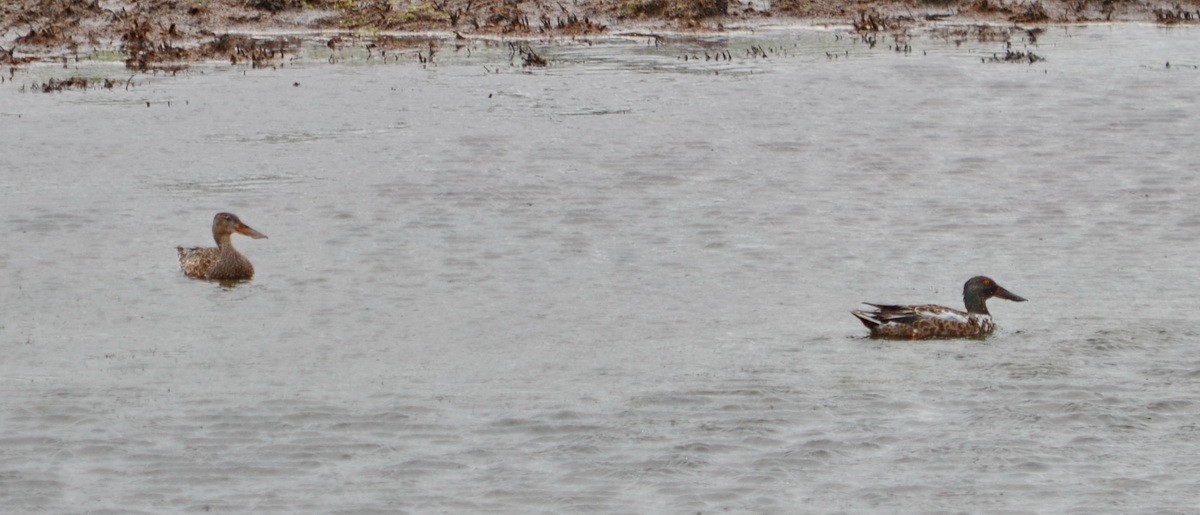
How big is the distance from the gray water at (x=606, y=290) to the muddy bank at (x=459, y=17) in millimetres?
4135

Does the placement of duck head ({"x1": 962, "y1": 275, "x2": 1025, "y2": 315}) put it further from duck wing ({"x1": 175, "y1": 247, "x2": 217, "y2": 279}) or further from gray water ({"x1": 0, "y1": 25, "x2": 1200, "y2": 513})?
duck wing ({"x1": 175, "y1": 247, "x2": 217, "y2": 279})

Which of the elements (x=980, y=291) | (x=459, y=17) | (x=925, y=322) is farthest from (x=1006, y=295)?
(x=459, y=17)

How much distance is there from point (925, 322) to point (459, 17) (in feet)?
70.6

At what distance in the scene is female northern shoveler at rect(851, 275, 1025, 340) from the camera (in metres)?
13.3

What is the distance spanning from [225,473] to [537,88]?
16.9 meters

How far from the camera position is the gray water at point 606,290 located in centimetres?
1027

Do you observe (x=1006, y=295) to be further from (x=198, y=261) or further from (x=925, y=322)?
(x=198, y=261)

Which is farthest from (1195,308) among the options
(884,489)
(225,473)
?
(225,473)

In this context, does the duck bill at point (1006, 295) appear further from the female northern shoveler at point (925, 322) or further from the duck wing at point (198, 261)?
the duck wing at point (198, 261)

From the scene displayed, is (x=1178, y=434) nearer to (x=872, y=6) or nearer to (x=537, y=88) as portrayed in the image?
(x=537, y=88)

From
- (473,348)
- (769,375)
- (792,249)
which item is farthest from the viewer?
(792,249)

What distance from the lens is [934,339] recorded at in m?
13.6

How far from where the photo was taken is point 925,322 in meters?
13.5

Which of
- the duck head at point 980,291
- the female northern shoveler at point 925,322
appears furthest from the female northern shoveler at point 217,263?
the duck head at point 980,291
